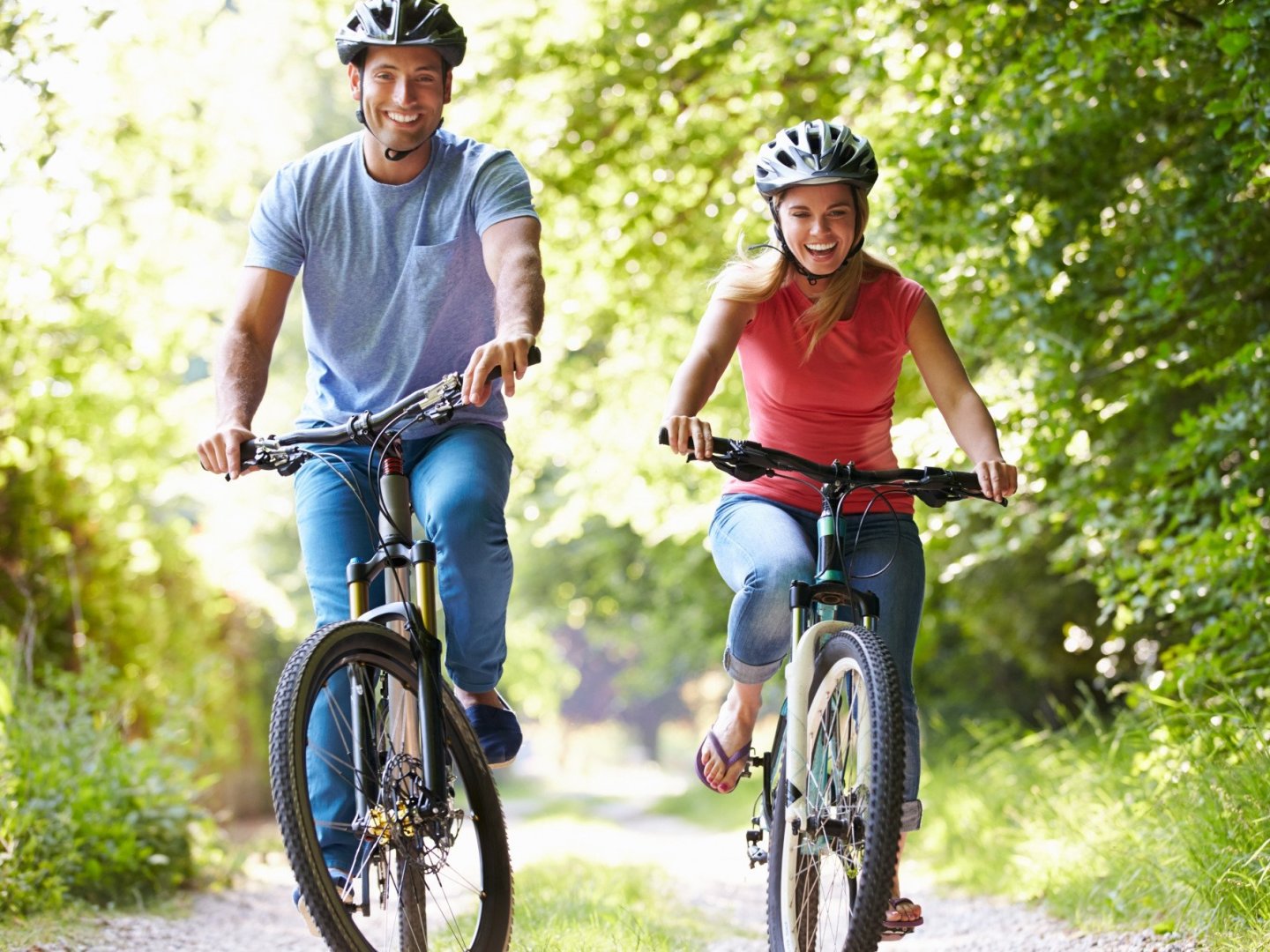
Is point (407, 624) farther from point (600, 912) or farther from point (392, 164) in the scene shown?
point (600, 912)

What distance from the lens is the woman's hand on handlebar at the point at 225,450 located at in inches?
135

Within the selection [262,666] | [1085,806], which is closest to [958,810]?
[1085,806]

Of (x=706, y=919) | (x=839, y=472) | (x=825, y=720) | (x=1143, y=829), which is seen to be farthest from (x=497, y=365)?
(x=706, y=919)

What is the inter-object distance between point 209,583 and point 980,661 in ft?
21.3

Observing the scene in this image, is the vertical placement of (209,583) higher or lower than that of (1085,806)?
higher

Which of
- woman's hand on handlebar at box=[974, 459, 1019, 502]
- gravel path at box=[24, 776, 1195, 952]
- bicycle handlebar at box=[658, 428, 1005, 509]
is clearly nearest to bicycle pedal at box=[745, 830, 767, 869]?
gravel path at box=[24, 776, 1195, 952]

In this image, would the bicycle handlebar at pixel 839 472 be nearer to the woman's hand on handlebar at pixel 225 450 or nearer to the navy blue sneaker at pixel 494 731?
the navy blue sneaker at pixel 494 731

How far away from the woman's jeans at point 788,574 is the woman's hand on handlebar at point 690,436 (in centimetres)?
38

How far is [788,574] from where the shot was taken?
146 inches

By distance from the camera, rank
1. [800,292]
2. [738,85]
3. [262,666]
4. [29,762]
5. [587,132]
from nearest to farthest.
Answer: [800,292] → [29,762] → [738,85] → [587,132] → [262,666]

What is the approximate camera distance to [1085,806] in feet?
20.9

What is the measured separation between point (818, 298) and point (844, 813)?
1387mm

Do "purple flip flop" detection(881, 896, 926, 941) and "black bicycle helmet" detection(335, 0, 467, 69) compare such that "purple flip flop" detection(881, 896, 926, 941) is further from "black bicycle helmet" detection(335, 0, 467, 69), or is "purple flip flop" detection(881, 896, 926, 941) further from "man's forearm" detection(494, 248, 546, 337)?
"black bicycle helmet" detection(335, 0, 467, 69)

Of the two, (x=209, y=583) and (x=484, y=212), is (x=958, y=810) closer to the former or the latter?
(x=484, y=212)
